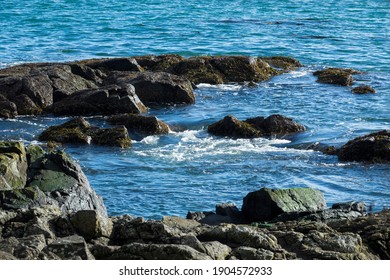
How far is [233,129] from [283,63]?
1418cm

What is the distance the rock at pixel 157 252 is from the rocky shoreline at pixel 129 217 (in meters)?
0.01

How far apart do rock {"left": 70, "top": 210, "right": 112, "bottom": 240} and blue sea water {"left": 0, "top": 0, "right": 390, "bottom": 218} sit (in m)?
6.81

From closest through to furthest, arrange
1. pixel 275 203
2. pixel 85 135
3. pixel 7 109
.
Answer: pixel 275 203 → pixel 85 135 → pixel 7 109

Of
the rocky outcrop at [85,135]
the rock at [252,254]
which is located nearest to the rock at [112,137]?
the rocky outcrop at [85,135]

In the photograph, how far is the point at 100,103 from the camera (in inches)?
1172

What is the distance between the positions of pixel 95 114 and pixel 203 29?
28.2m

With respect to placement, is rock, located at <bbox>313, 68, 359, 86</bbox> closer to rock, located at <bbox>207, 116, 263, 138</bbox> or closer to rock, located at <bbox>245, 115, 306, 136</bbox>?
rock, located at <bbox>245, 115, 306, 136</bbox>

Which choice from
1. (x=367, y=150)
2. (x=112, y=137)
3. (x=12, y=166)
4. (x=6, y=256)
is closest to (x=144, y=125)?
(x=112, y=137)

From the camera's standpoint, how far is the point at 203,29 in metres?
56.9

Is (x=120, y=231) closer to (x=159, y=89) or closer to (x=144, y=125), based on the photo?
(x=144, y=125)

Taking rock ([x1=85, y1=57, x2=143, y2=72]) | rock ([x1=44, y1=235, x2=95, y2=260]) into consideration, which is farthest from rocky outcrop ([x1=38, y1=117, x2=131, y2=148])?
rock ([x1=44, y1=235, x2=95, y2=260])

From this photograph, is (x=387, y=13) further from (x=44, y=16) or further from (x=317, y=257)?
(x=317, y=257)

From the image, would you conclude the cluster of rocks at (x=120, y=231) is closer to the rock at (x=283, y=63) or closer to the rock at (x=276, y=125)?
the rock at (x=276, y=125)

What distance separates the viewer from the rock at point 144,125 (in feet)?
89.8
